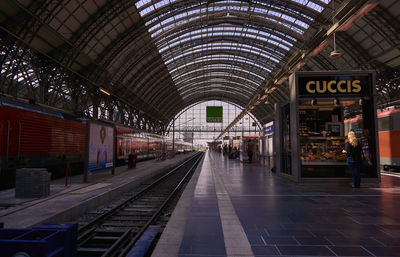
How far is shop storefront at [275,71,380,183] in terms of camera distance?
31.6 ft

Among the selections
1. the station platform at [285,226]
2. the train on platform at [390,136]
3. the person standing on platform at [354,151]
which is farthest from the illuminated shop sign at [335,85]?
the train on platform at [390,136]

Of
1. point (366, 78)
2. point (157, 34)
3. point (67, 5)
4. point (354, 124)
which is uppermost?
point (157, 34)

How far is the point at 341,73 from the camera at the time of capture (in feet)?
32.0

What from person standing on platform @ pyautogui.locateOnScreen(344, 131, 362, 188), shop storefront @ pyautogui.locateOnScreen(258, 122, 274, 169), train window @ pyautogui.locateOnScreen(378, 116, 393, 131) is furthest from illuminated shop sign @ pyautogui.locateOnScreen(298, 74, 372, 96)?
train window @ pyautogui.locateOnScreen(378, 116, 393, 131)

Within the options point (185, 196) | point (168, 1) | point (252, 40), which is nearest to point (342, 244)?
point (185, 196)

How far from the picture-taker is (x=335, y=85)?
32.2ft

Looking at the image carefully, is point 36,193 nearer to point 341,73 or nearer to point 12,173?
point 12,173

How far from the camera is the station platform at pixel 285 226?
144 inches

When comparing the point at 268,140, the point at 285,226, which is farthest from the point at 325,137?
the point at 268,140

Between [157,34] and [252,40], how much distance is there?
14.1m

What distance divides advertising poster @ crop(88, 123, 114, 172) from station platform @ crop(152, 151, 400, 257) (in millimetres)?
6549

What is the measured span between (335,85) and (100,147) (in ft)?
36.2

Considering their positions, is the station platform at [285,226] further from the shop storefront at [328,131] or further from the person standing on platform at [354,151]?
the shop storefront at [328,131]

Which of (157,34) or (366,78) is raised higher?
(157,34)
